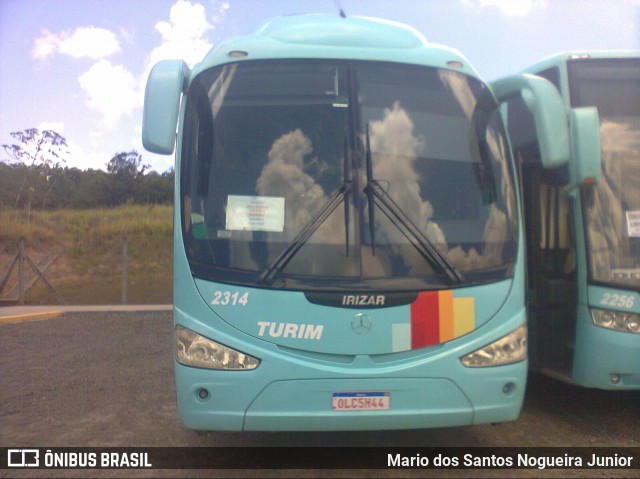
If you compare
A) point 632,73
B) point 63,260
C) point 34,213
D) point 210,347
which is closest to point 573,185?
point 632,73

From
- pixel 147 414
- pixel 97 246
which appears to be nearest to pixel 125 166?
pixel 97 246

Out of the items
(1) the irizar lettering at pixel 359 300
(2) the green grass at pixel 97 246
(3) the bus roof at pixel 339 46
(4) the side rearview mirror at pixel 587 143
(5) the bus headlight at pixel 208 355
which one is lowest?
(2) the green grass at pixel 97 246

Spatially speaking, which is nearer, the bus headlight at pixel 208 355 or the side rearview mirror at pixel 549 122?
the bus headlight at pixel 208 355

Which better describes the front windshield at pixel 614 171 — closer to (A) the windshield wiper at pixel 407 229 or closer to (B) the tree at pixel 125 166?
(A) the windshield wiper at pixel 407 229

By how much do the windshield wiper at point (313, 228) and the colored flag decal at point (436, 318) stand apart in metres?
Result: 0.62

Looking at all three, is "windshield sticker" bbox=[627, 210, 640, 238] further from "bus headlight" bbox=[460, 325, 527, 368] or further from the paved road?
the paved road

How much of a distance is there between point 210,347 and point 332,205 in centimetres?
126

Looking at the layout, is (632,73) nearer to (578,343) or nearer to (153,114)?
(578,343)

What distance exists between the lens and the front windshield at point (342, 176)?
14.5 feet

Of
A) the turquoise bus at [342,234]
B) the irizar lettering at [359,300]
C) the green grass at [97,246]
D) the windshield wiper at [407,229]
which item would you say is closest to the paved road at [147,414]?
the turquoise bus at [342,234]

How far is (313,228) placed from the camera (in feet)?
14.4

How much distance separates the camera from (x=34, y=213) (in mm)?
31531

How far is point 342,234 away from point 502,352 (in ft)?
4.55

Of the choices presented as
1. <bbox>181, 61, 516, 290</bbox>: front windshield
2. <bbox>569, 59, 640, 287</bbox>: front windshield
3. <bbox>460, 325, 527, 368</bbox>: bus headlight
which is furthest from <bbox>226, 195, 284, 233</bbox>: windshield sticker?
<bbox>569, 59, 640, 287</bbox>: front windshield
